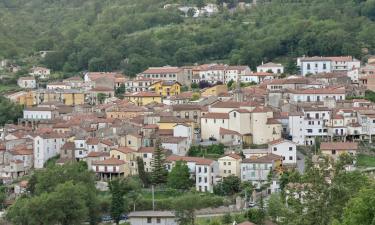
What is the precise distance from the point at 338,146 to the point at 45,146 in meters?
8.83

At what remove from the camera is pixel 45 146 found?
101 feet

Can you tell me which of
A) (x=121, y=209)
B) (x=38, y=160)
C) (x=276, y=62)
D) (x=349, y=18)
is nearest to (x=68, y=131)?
(x=38, y=160)

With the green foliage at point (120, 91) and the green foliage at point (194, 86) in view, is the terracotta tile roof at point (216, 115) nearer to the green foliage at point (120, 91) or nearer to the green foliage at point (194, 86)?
the green foliage at point (120, 91)

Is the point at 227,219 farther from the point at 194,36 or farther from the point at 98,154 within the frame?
the point at 194,36

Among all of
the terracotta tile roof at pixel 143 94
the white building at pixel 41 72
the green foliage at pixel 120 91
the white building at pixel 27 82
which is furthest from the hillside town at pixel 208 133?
the white building at pixel 41 72

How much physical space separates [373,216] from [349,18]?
36975 millimetres

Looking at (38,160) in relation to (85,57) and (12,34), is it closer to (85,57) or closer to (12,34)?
(85,57)

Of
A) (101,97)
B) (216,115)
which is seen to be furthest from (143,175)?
(101,97)

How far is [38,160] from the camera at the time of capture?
30938 mm

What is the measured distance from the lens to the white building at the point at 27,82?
4419cm

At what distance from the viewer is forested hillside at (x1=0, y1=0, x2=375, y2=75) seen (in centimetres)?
4522

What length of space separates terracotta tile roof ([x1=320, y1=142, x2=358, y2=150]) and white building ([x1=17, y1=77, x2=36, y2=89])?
60.0ft

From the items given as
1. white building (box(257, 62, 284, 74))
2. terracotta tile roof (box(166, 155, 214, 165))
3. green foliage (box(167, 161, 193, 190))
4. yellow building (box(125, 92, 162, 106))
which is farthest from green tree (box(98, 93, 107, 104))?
→ green foliage (box(167, 161, 193, 190))

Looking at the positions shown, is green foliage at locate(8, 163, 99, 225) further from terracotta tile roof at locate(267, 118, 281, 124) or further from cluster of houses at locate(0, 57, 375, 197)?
terracotta tile roof at locate(267, 118, 281, 124)
